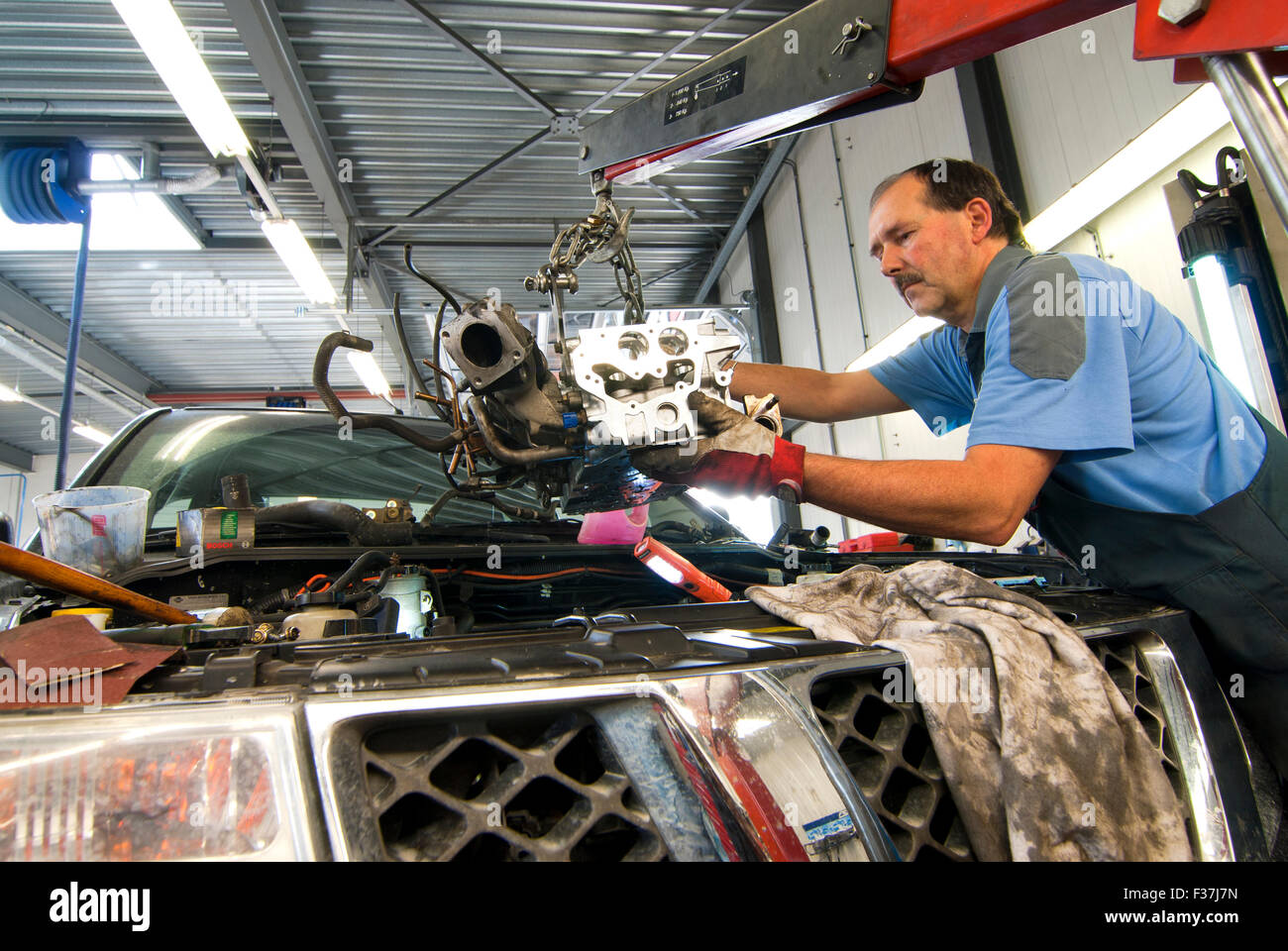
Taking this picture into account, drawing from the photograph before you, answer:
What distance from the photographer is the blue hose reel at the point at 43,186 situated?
4.18 meters

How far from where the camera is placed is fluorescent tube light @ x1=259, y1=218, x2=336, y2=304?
4.78 m

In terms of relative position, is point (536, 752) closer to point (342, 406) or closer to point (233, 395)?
point (342, 406)

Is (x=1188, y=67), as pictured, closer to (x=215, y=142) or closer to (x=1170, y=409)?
(x=1170, y=409)

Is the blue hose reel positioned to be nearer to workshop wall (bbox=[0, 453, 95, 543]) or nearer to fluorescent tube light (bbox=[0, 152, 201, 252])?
fluorescent tube light (bbox=[0, 152, 201, 252])

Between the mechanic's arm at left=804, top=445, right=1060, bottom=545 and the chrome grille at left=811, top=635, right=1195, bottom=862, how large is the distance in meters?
0.51

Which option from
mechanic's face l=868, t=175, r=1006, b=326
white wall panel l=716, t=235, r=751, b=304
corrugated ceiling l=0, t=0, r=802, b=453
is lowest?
mechanic's face l=868, t=175, r=1006, b=326

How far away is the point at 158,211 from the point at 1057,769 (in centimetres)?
759

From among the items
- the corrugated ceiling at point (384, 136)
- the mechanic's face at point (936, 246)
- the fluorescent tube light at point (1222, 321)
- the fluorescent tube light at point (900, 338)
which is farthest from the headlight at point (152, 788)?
the corrugated ceiling at point (384, 136)

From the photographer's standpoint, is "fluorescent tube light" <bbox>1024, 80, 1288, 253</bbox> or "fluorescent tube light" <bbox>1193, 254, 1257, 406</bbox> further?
"fluorescent tube light" <bbox>1024, 80, 1288, 253</bbox>

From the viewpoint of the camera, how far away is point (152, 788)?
1.99 feet

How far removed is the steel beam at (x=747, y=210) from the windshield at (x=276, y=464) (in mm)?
4346

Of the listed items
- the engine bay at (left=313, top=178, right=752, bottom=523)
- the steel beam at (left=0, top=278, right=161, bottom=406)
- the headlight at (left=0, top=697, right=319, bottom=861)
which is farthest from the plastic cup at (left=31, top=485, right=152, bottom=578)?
the steel beam at (left=0, top=278, right=161, bottom=406)

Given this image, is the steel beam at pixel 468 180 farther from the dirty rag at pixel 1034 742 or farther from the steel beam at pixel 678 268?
the dirty rag at pixel 1034 742

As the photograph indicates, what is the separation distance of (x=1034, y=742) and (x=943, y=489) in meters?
0.52
